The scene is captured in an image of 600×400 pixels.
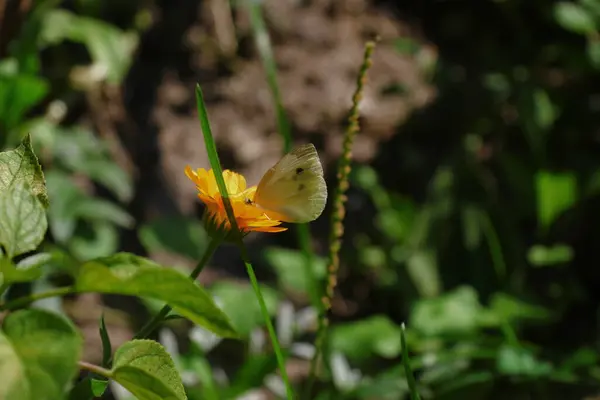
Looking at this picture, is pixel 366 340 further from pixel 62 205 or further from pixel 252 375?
pixel 62 205

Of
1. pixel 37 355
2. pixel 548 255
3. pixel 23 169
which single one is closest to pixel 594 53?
pixel 548 255

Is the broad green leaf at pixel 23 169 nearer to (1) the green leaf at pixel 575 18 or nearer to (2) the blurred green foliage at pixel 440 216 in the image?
(2) the blurred green foliage at pixel 440 216

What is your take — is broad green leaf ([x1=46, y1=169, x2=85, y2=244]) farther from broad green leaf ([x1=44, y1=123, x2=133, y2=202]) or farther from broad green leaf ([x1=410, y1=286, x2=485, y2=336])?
broad green leaf ([x1=410, y1=286, x2=485, y2=336])

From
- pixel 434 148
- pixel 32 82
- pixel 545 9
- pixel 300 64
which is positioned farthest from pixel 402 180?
pixel 32 82

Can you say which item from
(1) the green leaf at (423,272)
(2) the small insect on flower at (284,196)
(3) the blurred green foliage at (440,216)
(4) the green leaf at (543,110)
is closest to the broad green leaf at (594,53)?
(3) the blurred green foliage at (440,216)

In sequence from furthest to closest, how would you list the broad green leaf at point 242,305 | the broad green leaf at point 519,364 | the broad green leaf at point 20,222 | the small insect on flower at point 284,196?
the broad green leaf at point 242,305
the broad green leaf at point 519,364
the small insect on flower at point 284,196
the broad green leaf at point 20,222

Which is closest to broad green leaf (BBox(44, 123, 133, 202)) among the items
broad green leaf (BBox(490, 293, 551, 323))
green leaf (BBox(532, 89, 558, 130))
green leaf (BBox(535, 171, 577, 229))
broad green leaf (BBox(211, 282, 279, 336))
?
broad green leaf (BBox(211, 282, 279, 336))

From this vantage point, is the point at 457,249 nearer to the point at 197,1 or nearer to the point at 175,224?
the point at 175,224
